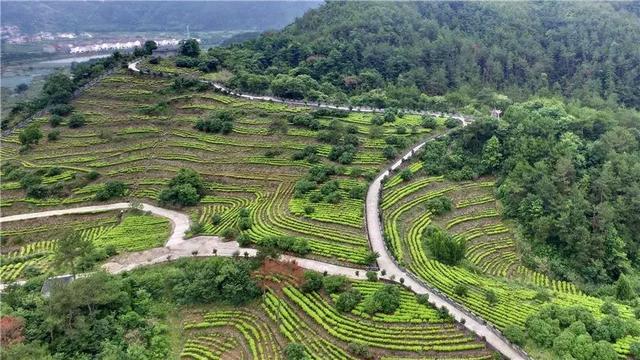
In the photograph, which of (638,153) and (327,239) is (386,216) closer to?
(327,239)

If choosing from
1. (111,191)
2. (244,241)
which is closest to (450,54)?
(111,191)

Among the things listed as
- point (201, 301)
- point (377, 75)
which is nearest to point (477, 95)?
point (377, 75)

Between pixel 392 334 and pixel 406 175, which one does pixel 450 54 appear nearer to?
pixel 406 175

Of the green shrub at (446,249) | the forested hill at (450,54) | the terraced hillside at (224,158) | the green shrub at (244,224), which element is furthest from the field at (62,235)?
the forested hill at (450,54)

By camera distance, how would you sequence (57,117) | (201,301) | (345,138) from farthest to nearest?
(57,117), (345,138), (201,301)

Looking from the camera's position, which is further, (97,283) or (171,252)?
(171,252)

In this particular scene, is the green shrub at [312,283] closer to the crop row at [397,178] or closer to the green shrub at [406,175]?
the crop row at [397,178]
